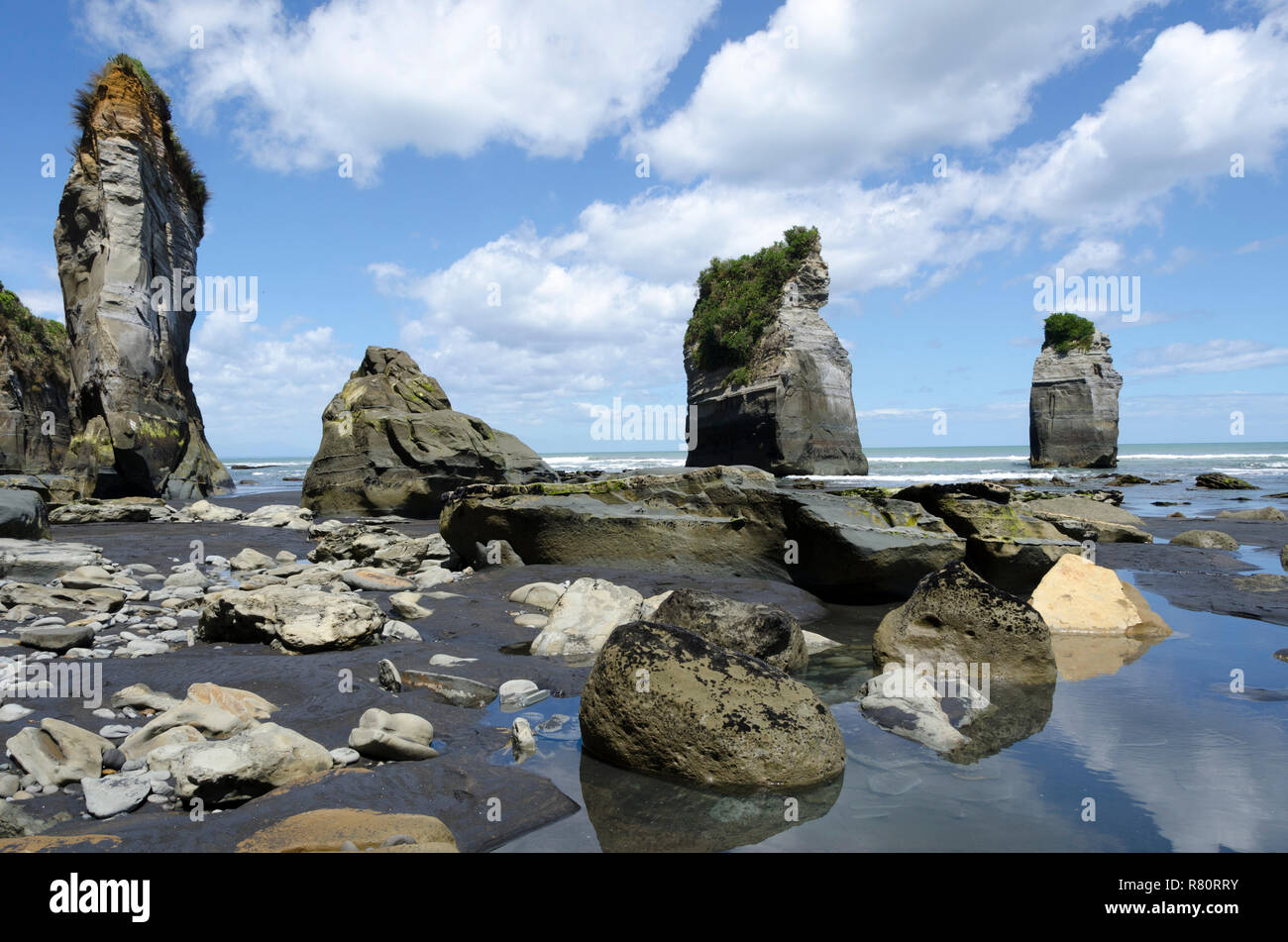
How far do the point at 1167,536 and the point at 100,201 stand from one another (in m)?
28.0

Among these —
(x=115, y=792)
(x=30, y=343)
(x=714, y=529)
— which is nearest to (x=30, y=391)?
(x=30, y=343)

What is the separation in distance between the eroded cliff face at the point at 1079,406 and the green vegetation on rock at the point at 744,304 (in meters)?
17.6

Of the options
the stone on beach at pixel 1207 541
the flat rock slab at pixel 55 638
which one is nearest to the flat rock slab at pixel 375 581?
the flat rock slab at pixel 55 638

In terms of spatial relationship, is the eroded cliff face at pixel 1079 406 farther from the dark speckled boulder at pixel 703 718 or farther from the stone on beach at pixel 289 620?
the stone on beach at pixel 289 620

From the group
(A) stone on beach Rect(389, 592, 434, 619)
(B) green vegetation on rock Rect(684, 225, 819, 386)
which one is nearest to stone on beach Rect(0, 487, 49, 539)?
(A) stone on beach Rect(389, 592, 434, 619)

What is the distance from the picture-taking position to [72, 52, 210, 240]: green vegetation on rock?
22047 mm

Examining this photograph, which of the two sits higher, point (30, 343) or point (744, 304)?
point (744, 304)

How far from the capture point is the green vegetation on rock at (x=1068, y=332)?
4419 cm

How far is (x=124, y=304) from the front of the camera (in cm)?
2119

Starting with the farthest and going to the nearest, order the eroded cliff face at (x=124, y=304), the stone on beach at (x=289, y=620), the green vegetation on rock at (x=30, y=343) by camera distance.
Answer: the green vegetation on rock at (x=30, y=343)
the eroded cliff face at (x=124, y=304)
the stone on beach at (x=289, y=620)

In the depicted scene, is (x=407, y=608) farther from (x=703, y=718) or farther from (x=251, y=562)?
(x=251, y=562)

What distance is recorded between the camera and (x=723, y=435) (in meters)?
40.2

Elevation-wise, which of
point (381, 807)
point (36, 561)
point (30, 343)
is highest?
point (30, 343)

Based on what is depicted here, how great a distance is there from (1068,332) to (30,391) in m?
55.8
